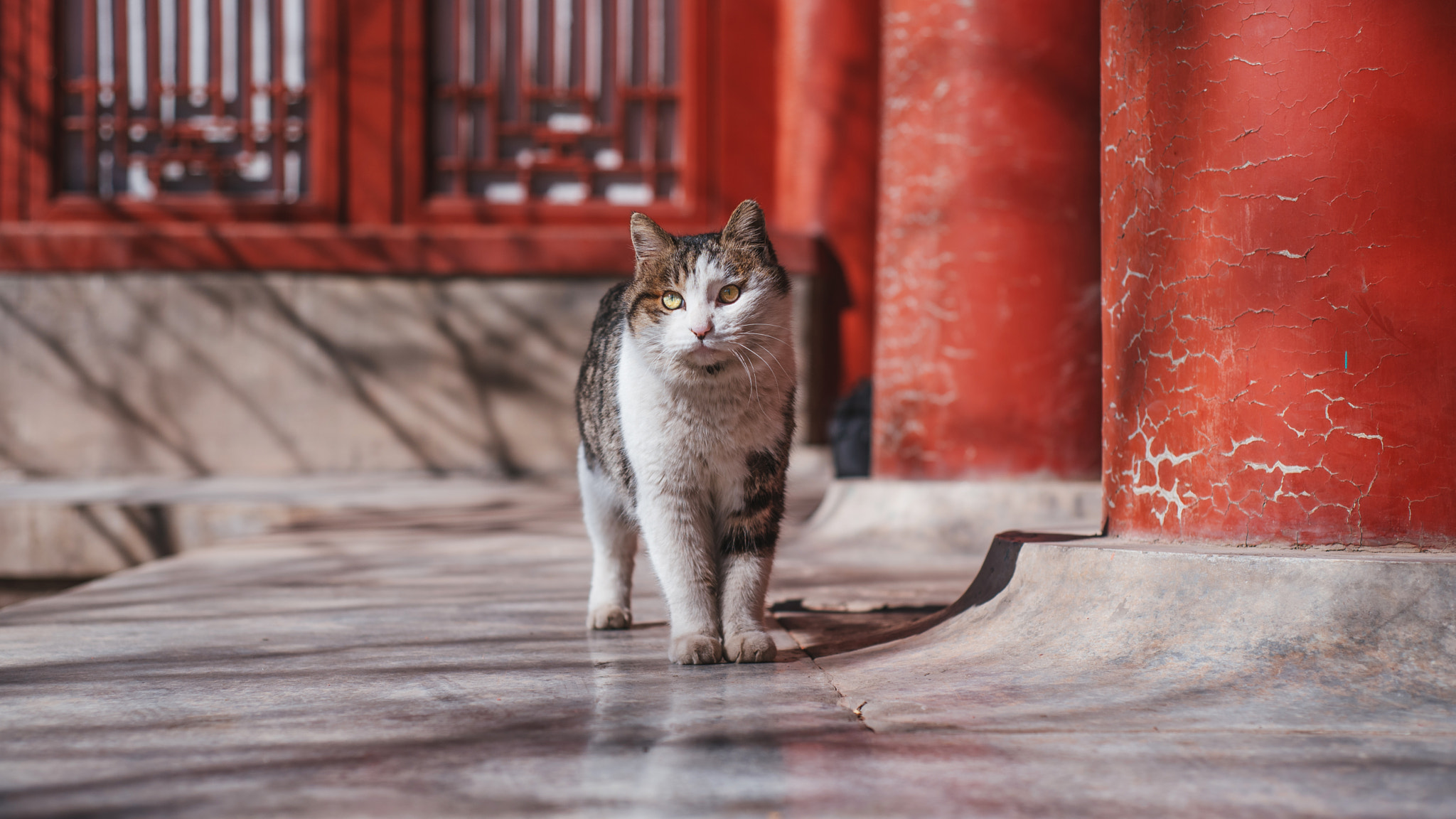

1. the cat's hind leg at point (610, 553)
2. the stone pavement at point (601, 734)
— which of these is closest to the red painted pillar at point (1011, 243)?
the stone pavement at point (601, 734)

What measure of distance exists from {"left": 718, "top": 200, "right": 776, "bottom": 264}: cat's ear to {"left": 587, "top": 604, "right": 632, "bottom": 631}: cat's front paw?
2.98ft

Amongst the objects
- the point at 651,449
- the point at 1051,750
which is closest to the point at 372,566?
the point at 651,449

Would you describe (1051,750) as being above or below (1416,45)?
below

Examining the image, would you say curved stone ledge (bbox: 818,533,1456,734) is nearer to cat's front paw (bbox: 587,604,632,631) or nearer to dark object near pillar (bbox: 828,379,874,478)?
cat's front paw (bbox: 587,604,632,631)

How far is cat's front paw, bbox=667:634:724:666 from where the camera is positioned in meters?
2.26

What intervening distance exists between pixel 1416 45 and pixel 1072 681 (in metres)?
1.27

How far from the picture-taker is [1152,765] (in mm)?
1502

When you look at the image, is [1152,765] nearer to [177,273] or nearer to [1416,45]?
[1416,45]

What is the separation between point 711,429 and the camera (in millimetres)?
2359

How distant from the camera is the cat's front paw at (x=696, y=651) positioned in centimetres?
226

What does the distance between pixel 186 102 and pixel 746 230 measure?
20.4 feet

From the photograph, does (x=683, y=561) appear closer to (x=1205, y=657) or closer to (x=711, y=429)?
(x=711, y=429)

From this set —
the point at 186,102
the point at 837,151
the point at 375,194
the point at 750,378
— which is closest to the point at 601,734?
the point at 750,378

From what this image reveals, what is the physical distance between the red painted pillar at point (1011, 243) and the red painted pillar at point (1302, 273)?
1907 mm
